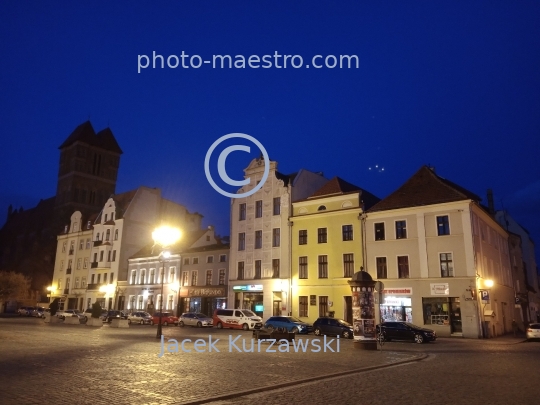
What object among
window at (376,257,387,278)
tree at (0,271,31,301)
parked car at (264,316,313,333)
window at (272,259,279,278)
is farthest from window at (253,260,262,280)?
tree at (0,271,31,301)

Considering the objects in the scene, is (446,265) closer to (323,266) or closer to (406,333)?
(406,333)

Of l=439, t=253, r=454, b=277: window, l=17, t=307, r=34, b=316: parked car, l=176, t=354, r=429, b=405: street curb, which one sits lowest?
l=176, t=354, r=429, b=405: street curb

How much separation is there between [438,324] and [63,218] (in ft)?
279

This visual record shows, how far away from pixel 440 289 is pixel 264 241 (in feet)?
60.9

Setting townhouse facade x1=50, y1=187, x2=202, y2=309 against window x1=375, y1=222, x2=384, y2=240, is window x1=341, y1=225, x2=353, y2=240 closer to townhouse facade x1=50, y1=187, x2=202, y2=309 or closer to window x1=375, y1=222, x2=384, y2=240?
window x1=375, y1=222, x2=384, y2=240

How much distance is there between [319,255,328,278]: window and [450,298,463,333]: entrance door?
11.6 metres

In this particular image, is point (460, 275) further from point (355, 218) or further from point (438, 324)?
point (355, 218)

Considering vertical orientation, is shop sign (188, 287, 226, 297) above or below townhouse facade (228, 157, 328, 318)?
below

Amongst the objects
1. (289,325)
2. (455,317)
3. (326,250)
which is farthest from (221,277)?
(455,317)

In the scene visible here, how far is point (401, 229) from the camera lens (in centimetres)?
3778

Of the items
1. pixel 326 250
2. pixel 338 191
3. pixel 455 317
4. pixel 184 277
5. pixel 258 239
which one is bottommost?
pixel 455 317

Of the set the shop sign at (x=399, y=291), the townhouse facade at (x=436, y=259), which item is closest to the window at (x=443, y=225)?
the townhouse facade at (x=436, y=259)

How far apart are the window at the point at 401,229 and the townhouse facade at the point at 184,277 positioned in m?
20.6

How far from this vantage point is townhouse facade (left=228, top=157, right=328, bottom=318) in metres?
44.8
